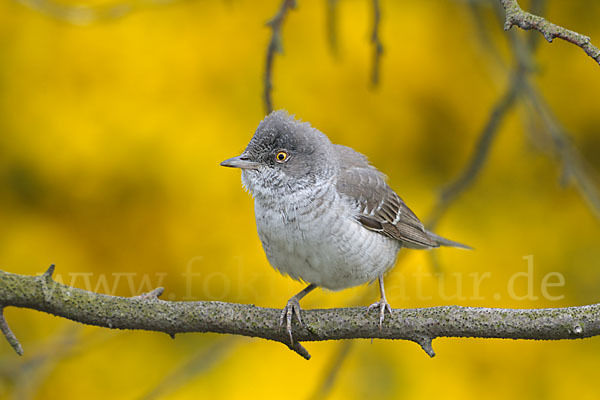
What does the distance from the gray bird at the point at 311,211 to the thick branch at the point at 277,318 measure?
16cm

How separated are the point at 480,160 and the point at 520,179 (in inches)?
68.6

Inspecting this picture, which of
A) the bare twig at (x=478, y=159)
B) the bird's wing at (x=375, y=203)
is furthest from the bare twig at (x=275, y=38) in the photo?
the bare twig at (x=478, y=159)

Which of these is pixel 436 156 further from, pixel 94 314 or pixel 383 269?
pixel 94 314

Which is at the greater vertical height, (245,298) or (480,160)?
(480,160)

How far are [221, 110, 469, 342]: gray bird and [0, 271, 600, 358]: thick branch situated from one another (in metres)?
0.16

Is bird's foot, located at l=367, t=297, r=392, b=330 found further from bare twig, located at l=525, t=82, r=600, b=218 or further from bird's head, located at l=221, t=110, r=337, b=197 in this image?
bare twig, located at l=525, t=82, r=600, b=218

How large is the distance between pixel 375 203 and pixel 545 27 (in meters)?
1.74

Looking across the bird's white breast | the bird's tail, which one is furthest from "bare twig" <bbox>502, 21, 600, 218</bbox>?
the bird's white breast

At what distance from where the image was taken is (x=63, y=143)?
496 cm

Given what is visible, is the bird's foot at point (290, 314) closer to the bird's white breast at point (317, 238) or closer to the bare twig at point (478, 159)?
the bird's white breast at point (317, 238)

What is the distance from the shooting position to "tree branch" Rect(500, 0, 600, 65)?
204cm

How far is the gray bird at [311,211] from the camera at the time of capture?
325cm

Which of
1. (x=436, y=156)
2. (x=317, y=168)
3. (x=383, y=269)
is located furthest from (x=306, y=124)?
(x=436, y=156)

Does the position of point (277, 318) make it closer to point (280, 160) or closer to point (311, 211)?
point (311, 211)
